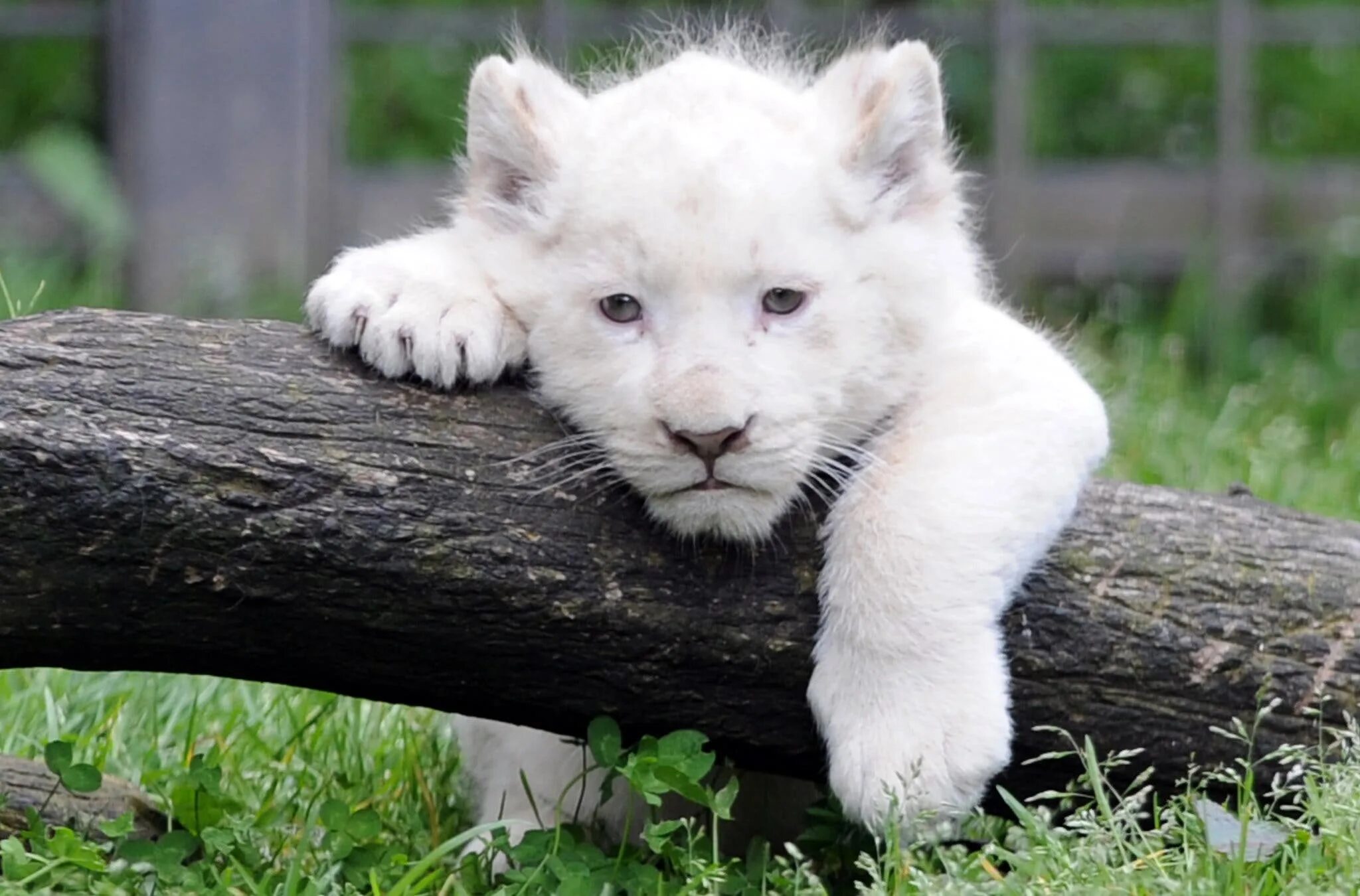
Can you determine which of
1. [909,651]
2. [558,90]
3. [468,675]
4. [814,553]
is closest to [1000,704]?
[909,651]

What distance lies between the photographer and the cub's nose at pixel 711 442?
3.12m

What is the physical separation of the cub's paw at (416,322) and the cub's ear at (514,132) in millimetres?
254

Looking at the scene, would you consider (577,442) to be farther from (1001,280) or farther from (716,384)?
(1001,280)

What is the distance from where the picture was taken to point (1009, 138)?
8.19 meters

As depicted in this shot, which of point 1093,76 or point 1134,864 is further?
point 1093,76

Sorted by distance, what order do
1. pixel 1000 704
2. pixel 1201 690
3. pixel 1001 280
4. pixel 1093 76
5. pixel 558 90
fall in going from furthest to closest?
pixel 1093 76
pixel 1001 280
pixel 558 90
pixel 1201 690
pixel 1000 704

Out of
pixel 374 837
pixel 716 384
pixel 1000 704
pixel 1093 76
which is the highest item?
pixel 1093 76

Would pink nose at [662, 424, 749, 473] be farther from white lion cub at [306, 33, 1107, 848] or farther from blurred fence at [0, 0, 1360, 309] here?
blurred fence at [0, 0, 1360, 309]

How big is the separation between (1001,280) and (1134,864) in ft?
17.1

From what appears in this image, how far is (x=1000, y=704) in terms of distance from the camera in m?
3.21


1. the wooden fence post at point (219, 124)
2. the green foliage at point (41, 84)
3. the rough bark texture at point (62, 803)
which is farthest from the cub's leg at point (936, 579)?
the green foliage at point (41, 84)

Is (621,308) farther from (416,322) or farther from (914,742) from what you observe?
(914,742)

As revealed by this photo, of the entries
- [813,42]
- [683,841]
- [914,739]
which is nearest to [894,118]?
[914,739]

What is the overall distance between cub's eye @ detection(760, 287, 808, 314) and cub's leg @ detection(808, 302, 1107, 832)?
0.32 m
